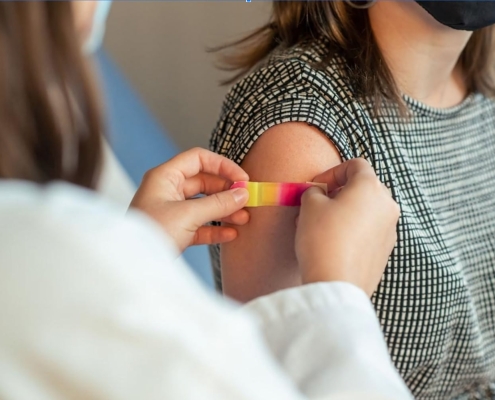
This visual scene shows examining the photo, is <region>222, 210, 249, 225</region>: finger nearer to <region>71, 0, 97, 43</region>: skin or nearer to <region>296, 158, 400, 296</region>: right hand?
<region>296, 158, 400, 296</region>: right hand

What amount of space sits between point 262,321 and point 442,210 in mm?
440

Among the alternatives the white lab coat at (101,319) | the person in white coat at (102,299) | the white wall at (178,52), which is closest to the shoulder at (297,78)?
the person in white coat at (102,299)

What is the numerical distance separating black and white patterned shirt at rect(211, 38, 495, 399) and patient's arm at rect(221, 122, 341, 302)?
2cm

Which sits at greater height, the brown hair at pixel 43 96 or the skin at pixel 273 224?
the brown hair at pixel 43 96

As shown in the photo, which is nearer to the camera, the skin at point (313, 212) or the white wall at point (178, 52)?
the skin at point (313, 212)

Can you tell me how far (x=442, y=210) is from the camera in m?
0.82

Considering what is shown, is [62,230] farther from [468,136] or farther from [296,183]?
[468,136]

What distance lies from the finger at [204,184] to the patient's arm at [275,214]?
1.4 inches

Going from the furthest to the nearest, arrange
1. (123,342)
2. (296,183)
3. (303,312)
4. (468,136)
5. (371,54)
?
(468,136)
(371,54)
(296,183)
(303,312)
(123,342)

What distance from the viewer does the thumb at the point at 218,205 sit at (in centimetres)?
62

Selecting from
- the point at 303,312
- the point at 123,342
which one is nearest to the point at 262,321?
the point at 303,312

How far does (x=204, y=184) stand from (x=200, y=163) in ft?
0.10

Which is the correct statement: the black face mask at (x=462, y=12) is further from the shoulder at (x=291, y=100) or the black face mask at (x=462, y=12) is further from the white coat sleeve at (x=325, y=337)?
the white coat sleeve at (x=325, y=337)

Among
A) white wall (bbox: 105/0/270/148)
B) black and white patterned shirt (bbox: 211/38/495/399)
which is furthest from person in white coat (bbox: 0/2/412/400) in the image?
white wall (bbox: 105/0/270/148)
